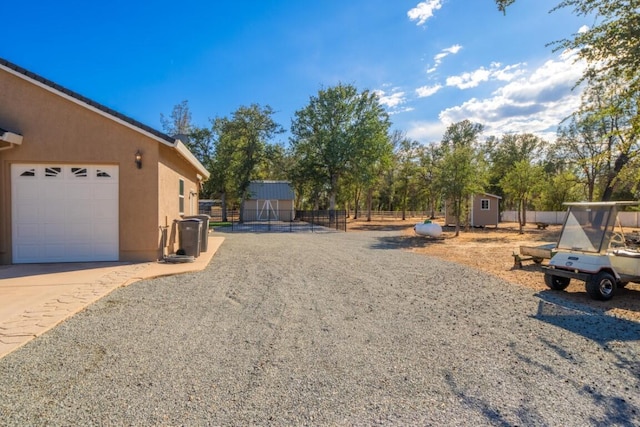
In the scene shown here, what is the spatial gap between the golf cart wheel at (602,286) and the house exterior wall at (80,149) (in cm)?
900

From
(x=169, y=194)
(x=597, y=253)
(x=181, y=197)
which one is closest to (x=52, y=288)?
(x=169, y=194)

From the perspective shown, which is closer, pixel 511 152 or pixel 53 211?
pixel 53 211

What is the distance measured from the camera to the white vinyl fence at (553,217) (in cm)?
3134

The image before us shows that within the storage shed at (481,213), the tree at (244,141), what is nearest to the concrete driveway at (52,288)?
the tree at (244,141)

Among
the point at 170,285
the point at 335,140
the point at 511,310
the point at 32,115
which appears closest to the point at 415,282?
the point at 511,310

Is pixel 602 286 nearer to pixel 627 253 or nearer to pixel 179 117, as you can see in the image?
pixel 627 253

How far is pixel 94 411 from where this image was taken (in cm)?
248

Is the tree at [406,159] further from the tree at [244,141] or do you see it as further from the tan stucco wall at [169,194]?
the tan stucco wall at [169,194]

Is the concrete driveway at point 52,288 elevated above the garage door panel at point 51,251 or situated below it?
below

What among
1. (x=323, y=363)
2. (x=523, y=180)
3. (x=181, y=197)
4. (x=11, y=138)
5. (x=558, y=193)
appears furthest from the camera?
(x=558, y=193)

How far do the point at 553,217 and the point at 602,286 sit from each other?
1389 inches

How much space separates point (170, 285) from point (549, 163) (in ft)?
116

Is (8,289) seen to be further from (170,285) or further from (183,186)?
(183,186)

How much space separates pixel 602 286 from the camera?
6.07 meters
